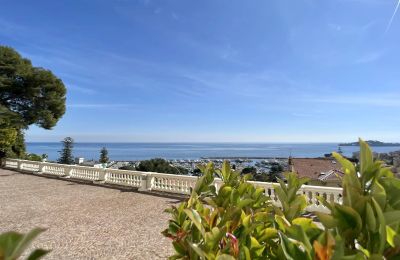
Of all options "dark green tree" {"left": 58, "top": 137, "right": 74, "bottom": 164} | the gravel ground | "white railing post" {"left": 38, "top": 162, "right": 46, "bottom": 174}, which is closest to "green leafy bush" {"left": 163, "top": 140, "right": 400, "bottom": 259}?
the gravel ground

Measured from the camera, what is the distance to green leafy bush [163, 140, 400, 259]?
0.68m

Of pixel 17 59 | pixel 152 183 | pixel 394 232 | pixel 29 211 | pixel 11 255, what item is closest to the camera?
pixel 11 255

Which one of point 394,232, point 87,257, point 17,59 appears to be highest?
point 17,59

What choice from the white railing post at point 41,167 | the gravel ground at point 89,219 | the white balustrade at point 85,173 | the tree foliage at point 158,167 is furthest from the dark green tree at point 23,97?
the gravel ground at point 89,219

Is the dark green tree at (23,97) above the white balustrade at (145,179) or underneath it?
above

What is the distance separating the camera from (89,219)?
7777mm

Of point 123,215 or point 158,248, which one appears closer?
point 158,248

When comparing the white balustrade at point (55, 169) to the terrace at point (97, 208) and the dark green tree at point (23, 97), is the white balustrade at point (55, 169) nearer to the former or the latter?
the terrace at point (97, 208)

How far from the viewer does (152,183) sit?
12141 mm

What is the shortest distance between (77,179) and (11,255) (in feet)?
54.4

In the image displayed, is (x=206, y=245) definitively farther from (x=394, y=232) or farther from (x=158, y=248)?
(x=158, y=248)

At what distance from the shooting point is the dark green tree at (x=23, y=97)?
2003cm

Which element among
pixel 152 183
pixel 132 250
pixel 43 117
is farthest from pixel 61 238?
pixel 43 117

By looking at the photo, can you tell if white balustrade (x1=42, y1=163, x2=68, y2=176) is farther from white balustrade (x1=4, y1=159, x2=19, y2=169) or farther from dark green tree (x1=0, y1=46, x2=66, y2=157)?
dark green tree (x1=0, y1=46, x2=66, y2=157)
